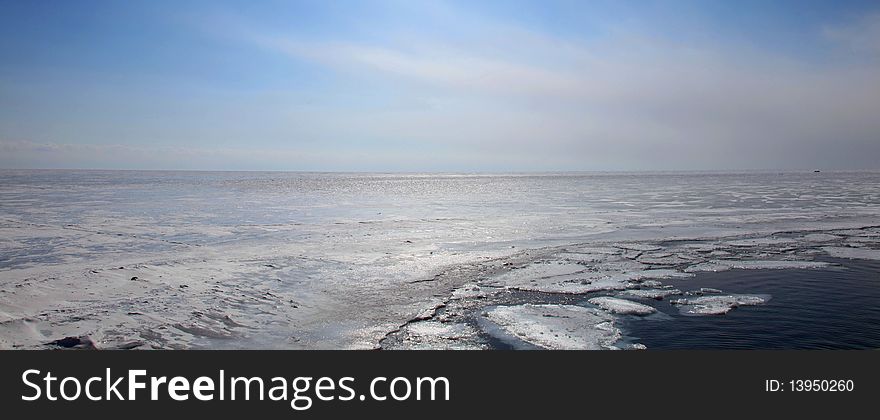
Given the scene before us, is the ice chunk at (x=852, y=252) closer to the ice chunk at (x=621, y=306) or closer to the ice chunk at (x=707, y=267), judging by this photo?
the ice chunk at (x=707, y=267)

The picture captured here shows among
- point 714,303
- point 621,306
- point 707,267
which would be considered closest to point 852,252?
point 707,267

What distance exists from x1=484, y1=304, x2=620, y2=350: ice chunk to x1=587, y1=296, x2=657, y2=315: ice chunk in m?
0.26

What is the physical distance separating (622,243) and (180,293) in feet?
32.0

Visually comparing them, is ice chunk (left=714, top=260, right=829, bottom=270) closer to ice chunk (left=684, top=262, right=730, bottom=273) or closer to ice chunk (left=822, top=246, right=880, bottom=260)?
ice chunk (left=684, top=262, right=730, bottom=273)

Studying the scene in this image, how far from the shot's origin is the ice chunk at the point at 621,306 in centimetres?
706

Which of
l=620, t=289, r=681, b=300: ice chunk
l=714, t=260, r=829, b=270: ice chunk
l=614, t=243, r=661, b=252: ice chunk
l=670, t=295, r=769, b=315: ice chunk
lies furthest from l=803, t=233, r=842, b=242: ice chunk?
l=620, t=289, r=681, b=300: ice chunk

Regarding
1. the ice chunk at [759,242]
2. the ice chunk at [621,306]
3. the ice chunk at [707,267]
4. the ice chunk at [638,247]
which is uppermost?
the ice chunk at [759,242]

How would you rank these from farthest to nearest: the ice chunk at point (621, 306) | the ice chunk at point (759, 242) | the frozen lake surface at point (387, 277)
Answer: the ice chunk at point (759, 242)
the ice chunk at point (621, 306)
the frozen lake surface at point (387, 277)

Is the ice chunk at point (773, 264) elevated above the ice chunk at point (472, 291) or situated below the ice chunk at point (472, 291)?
above

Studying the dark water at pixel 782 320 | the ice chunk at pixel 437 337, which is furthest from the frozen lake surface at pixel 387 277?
the dark water at pixel 782 320

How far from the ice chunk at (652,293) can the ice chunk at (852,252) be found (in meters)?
5.44

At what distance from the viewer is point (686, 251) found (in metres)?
11.6

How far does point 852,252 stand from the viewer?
11.3 meters

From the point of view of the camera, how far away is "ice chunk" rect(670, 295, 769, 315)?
23.2ft
